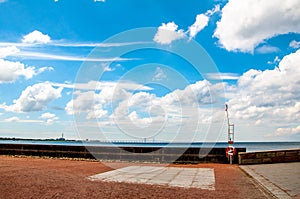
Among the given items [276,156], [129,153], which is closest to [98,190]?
[129,153]

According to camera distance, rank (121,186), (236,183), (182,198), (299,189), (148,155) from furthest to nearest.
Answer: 1. (148,155)
2. (236,183)
3. (121,186)
4. (299,189)
5. (182,198)

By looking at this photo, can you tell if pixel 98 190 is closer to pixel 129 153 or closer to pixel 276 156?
pixel 129 153

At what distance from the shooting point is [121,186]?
710 cm

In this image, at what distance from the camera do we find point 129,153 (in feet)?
49.6

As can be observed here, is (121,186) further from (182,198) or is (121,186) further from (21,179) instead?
(21,179)

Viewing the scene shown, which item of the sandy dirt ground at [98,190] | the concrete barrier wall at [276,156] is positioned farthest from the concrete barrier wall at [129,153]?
the sandy dirt ground at [98,190]

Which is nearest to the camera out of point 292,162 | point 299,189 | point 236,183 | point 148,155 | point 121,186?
point 299,189

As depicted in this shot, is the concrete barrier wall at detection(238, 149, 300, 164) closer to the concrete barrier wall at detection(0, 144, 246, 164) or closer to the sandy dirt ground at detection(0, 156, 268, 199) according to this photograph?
the concrete barrier wall at detection(0, 144, 246, 164)

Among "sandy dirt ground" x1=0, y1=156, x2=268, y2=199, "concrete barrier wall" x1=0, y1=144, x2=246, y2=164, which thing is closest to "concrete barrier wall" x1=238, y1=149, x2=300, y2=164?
"concrete barrier wall" x1=0, y1=144, x2=246, y2=164

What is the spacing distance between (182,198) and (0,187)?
3677 millimetres

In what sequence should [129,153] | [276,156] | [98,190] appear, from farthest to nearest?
[129,153] → [276,156] → [98,190]

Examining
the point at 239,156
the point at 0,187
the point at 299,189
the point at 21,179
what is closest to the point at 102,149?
the point at 239,156

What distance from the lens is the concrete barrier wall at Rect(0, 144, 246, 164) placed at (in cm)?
1412

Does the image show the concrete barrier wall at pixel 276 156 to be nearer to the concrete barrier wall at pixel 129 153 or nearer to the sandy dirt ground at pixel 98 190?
the concrete barrier wall at pixel 129 153
